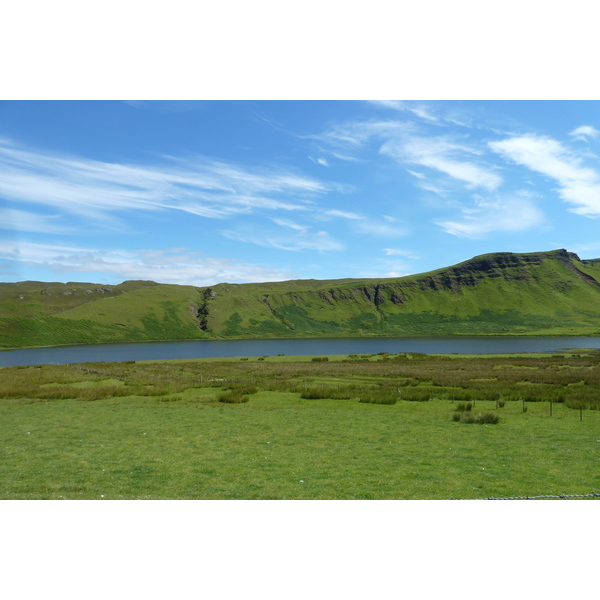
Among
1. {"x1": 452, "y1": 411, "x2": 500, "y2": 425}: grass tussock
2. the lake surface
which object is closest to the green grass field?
{"x1": 452, "y1": 411, "x2": 500, "y2": 425}: grass tussock

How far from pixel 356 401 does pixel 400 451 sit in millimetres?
15640

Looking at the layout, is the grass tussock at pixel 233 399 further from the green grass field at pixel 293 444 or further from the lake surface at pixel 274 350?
the lake surface at pixel 274 350

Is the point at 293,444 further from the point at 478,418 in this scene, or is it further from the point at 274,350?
the point at 274,350

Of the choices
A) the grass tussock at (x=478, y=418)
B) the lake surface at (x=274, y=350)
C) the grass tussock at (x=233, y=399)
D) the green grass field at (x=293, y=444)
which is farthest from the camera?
the lake surface at (x=274, y=350)

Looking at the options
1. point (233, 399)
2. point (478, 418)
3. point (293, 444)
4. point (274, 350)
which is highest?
point (478, 418)

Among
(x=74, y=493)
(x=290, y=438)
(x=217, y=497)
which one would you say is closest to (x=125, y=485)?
(x=74, y=493)

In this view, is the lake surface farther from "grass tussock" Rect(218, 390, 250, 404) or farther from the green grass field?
"grass tussock" Rect(218, 390, 250, 404)

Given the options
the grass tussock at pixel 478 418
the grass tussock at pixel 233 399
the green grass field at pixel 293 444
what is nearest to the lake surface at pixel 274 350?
the green grass field at pixel 293 444

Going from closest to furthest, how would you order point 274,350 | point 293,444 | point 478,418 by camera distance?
1. point 293,444
2. point 478,418
3. point 274,350

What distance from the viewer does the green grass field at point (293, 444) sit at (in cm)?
1224

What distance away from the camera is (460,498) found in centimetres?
1154

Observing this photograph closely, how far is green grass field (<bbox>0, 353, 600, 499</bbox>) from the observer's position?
40.2 ft

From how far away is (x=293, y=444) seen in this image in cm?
1817

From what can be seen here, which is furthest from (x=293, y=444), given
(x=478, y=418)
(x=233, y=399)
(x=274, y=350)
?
(x=274, y=350)
